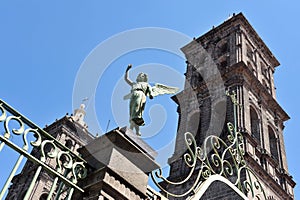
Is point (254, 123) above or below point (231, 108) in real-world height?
above

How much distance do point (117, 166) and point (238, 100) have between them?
1907 centimetres

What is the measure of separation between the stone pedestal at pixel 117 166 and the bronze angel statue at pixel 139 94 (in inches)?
16.4

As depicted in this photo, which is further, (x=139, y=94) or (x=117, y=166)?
(x=139, y=94)

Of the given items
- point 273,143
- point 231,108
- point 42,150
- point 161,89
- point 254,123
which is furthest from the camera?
point 273,143

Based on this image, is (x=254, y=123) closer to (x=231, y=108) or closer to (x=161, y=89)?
(x=231, y=108)

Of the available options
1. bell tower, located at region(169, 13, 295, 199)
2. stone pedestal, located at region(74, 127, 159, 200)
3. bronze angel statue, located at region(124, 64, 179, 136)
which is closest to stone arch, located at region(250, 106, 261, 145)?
bell tower, located at region(169, 13, 295, 199)

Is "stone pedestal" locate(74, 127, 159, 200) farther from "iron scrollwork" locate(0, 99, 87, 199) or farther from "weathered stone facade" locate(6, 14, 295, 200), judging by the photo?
"weathered stone facade" locate(6, 14, 295, 200)

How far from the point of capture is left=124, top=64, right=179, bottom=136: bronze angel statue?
19.2ft

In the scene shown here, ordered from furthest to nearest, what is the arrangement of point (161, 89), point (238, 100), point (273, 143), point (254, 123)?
1. point (273, 143)
2. point (254, 123)
3. point (238, 100)
4. point (161, 89)

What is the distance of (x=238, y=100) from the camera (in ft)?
75.7

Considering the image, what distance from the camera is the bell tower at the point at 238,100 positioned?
2127cm

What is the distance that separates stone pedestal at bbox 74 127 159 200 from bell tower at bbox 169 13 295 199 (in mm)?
12920

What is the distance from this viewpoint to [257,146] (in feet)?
72.0

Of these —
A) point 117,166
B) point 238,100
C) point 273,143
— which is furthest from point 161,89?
point 273,143
